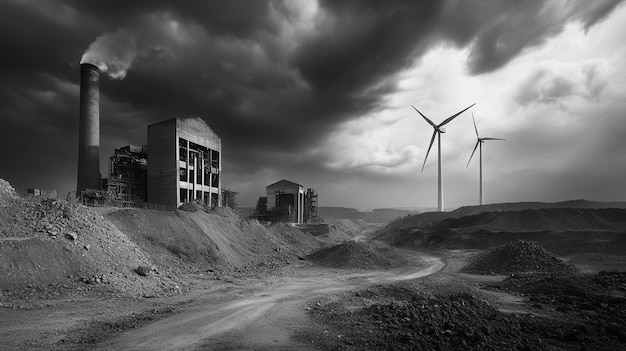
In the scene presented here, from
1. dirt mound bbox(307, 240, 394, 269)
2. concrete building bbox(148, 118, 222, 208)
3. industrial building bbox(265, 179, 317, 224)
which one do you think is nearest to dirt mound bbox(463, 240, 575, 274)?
dirt mound bbox(307, 240, 394, 269)

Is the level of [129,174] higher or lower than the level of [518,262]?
higher

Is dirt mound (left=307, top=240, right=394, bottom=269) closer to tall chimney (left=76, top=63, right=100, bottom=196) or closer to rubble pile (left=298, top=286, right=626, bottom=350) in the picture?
rubble pile (left=298, top=286, right=626, bottom=350)

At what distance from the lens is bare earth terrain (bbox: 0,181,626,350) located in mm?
10758

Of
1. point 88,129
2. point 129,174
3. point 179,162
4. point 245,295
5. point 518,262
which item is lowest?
point 518,262

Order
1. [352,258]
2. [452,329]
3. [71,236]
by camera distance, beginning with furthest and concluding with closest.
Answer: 1. [352,258]
2. [71,236]
3. [452,329]

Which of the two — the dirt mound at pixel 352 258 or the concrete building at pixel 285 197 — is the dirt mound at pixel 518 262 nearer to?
the dirt mound at pixel 352 258

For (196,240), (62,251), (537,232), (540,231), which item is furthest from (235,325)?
(540,231)

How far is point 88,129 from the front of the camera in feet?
151

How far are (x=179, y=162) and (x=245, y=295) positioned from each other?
4152 centimetres

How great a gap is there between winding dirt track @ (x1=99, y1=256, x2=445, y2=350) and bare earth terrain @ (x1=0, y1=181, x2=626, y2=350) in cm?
7

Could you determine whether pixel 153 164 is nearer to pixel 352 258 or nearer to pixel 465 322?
pixel 352 258

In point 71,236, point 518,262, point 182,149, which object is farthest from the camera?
point 182,149

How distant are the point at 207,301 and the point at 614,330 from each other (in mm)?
16747

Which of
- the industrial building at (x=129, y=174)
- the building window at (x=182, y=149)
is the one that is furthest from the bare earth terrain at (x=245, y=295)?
the building window at (x=182, y=149)
